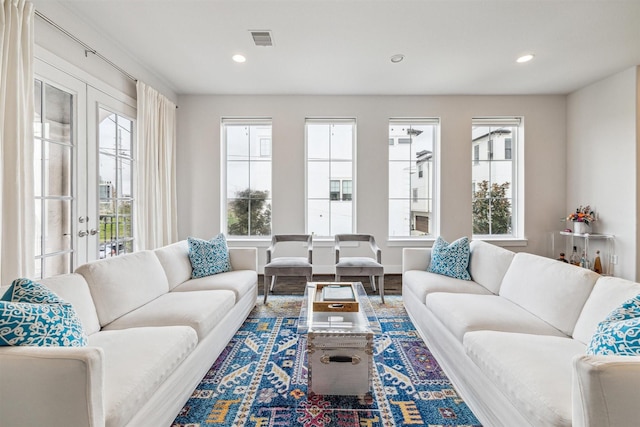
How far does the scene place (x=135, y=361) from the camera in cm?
136

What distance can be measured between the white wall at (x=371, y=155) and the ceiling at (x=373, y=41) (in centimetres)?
35

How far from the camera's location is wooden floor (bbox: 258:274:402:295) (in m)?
3.82

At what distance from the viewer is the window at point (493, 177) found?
4.76m

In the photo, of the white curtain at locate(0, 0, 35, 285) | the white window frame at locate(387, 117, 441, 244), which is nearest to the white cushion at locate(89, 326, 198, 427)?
the white curtain at locate(0, 0, 35, 285)

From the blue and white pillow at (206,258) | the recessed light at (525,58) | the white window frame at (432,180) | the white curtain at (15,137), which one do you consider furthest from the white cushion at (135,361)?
the recessed light at (525,58)

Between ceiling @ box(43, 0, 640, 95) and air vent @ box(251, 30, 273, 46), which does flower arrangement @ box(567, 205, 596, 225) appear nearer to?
ceiling @ box(43, 0, 640, 95)

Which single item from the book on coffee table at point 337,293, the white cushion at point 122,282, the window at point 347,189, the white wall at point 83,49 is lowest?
the book on coffee table at point 337,293

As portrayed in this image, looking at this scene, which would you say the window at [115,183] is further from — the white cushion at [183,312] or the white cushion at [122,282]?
the white cushion at [183,312]

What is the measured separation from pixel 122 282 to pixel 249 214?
2814 mm

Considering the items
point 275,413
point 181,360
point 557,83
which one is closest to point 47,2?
point 181,360

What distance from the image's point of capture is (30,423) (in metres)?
1.01

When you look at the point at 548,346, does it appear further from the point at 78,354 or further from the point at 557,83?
the point at 557,83

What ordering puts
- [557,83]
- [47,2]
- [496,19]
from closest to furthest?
[47,2] < [496,19] < [557,83]

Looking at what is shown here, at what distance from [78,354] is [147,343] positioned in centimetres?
54
